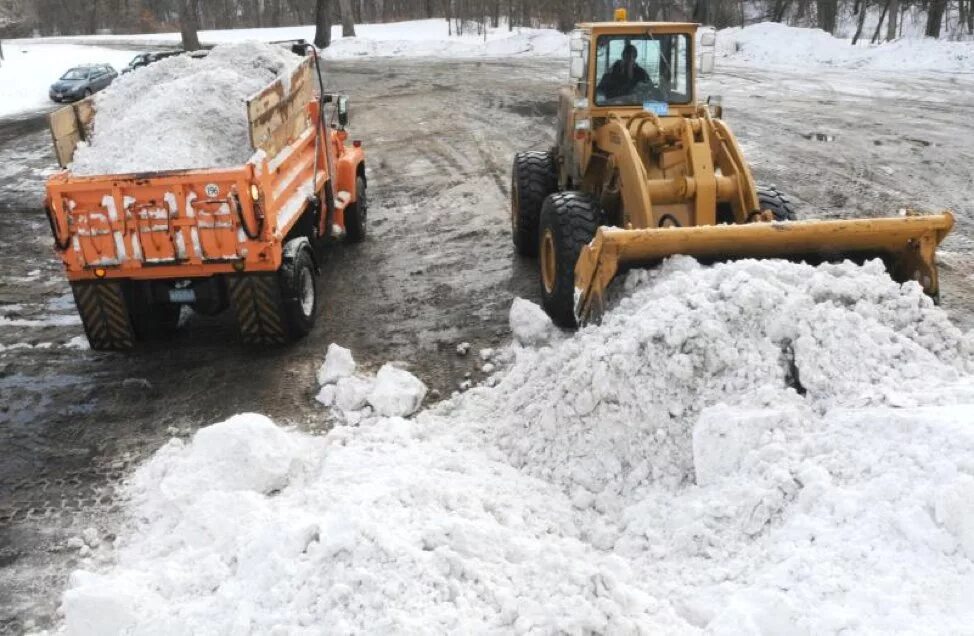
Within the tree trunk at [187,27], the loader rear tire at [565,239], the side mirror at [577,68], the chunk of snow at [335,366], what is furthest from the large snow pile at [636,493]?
the tree trunk at [187,27]

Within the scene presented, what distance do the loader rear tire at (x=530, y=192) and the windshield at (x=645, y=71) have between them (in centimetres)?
160

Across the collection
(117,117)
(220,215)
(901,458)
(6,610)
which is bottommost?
(6,610)

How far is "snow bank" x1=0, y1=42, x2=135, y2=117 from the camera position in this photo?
25.4 metres

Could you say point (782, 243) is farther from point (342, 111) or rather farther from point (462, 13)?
point (462, 13)

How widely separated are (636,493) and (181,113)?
5.57 meters

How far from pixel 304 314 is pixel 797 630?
212 inches

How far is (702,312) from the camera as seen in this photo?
5.09 meters

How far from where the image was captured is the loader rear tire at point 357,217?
1033cm

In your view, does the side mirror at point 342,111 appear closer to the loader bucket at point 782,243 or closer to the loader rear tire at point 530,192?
the loader rear tire at point 530,192

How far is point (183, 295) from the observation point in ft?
23.9

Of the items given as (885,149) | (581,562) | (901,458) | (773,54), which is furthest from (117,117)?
(773,54)

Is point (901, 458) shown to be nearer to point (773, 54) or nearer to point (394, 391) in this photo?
point (394, 391)

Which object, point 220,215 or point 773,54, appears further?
point 773,54

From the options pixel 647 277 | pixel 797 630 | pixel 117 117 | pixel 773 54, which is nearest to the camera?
pixel 797 630
